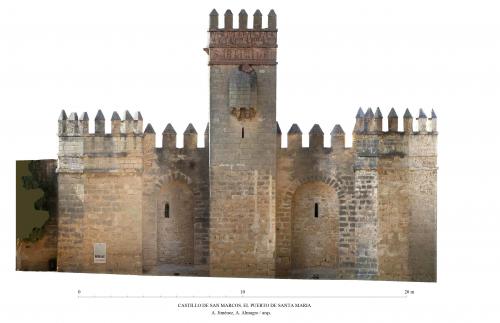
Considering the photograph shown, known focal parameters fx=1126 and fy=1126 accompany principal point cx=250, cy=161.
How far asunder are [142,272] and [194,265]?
1379 mm

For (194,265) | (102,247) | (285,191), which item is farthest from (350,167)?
(102,247)

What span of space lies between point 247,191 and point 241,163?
73cm

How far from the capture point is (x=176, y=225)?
29531 millimetres

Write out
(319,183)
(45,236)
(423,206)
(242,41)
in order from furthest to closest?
(45,236)
(319,183)
(423,206)
(242,41)

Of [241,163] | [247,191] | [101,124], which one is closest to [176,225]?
[247,191]

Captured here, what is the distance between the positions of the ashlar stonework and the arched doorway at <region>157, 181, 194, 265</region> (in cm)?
3

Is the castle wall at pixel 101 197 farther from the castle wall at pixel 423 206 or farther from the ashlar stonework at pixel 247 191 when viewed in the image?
the castle wall at pixel 423 206

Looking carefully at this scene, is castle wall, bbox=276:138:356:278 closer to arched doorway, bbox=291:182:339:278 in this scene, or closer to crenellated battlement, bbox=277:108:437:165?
arched doorway, bbox=291:182:339:278

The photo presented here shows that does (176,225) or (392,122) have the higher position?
(392,122)

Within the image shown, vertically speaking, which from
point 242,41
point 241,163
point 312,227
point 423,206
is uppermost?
point 242,41

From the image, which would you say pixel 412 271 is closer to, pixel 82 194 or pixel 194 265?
pixel 194 265

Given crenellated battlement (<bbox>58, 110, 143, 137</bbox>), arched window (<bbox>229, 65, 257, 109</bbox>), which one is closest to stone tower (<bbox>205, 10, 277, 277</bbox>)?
arched window (<bbox>229, 65, 257, 109</bbox>)

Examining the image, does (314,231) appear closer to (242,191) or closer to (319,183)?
(319,183)

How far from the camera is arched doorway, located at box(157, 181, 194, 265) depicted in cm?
2950
